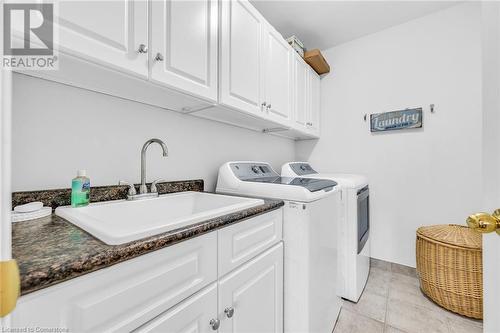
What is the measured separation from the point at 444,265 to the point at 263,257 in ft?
5.03

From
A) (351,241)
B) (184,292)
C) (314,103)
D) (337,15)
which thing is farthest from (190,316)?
(337,15)

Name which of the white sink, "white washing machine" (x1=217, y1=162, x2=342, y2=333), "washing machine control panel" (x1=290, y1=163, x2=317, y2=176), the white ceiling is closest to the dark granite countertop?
the white sink

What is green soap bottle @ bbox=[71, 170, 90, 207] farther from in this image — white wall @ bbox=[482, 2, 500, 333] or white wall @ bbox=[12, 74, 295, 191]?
white wall @ bbox=[482, 2, 500, 333]

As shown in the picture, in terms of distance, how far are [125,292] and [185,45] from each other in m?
1.05

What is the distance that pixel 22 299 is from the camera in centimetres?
39

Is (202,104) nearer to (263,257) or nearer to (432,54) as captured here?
(263,257)

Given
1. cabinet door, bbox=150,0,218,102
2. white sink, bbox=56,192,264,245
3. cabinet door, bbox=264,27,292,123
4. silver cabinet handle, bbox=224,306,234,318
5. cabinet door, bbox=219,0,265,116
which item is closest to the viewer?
white sink, bbox=56,192,264,245

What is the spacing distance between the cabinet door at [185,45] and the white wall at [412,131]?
1.87 meters

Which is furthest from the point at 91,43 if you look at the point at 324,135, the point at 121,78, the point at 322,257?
the point at 324,135

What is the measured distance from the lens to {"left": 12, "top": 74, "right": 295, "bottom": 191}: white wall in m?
0.87

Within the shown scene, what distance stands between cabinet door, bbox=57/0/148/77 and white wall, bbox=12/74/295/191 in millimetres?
360

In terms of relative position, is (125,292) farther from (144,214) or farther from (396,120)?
(396,120)

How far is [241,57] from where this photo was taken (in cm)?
137

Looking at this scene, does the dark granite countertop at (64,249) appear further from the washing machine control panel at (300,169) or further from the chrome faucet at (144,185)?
the washing machine control panel at (300,169)
